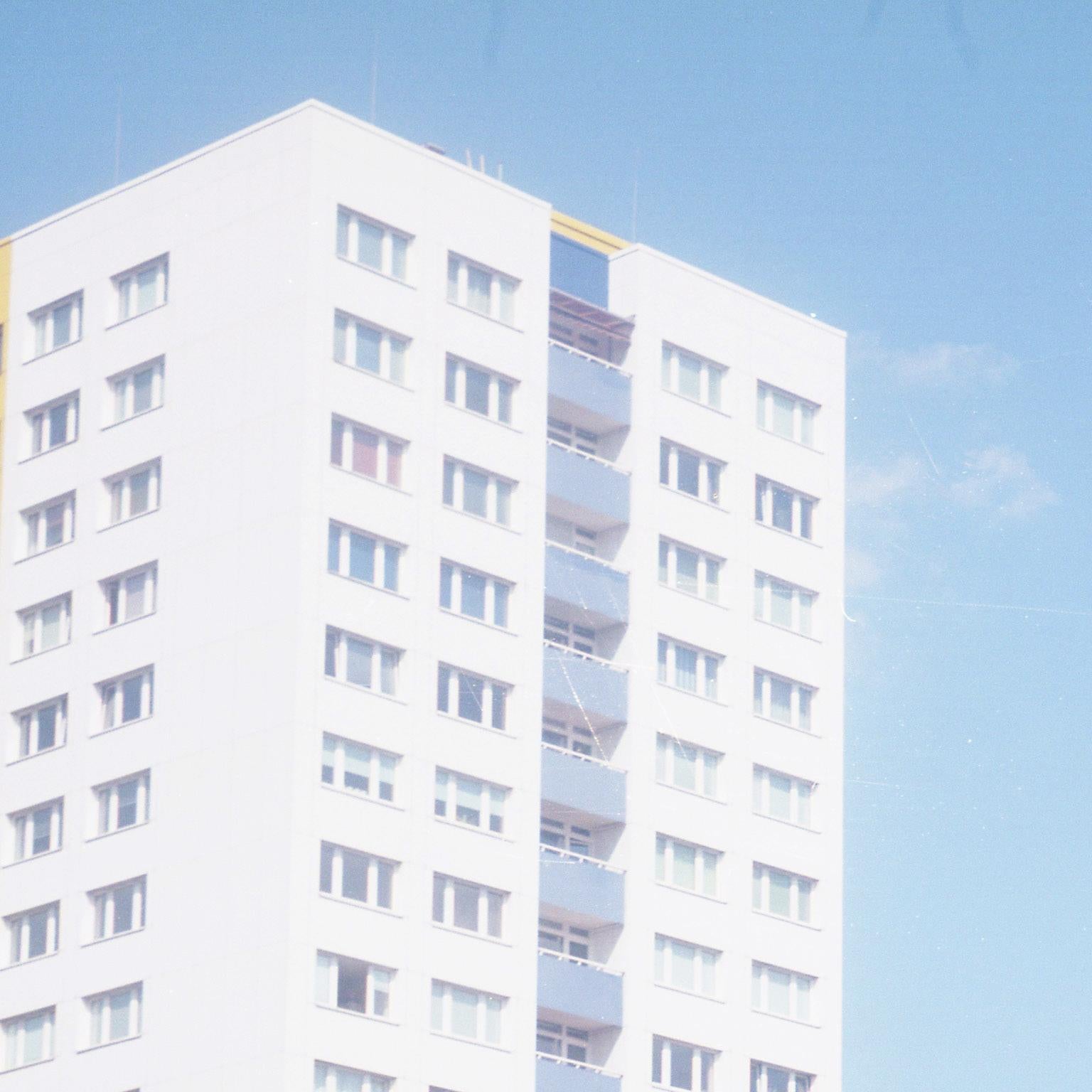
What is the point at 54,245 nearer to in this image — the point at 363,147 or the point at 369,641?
the point at 363,147

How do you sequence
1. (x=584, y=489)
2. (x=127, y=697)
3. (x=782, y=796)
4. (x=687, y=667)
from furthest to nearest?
(x=782, y=796) < (x=687, y=667) < (x=584, y=489) < (x=127, y=697)

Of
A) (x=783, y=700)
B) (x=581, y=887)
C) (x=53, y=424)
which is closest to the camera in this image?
(x=581, y=887)

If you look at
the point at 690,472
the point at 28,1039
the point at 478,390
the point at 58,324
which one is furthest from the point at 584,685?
the point at 28,1039

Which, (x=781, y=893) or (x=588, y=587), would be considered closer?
(x=588, y=587)

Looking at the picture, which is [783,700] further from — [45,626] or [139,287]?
[139,287]

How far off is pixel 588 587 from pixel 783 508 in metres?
8.54

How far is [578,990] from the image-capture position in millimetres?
89125

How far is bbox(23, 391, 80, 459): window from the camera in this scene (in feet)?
303

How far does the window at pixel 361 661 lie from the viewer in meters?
85.9

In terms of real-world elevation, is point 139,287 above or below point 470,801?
above

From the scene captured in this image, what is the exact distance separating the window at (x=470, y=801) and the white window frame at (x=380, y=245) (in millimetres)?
13355

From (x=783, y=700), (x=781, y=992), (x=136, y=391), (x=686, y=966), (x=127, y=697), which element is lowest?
(x=781, y=992)

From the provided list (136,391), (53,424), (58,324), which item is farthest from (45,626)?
(58,324)

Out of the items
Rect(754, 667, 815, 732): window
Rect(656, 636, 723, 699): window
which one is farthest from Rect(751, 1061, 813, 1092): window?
Rect(656, 636, 723, 699): window
